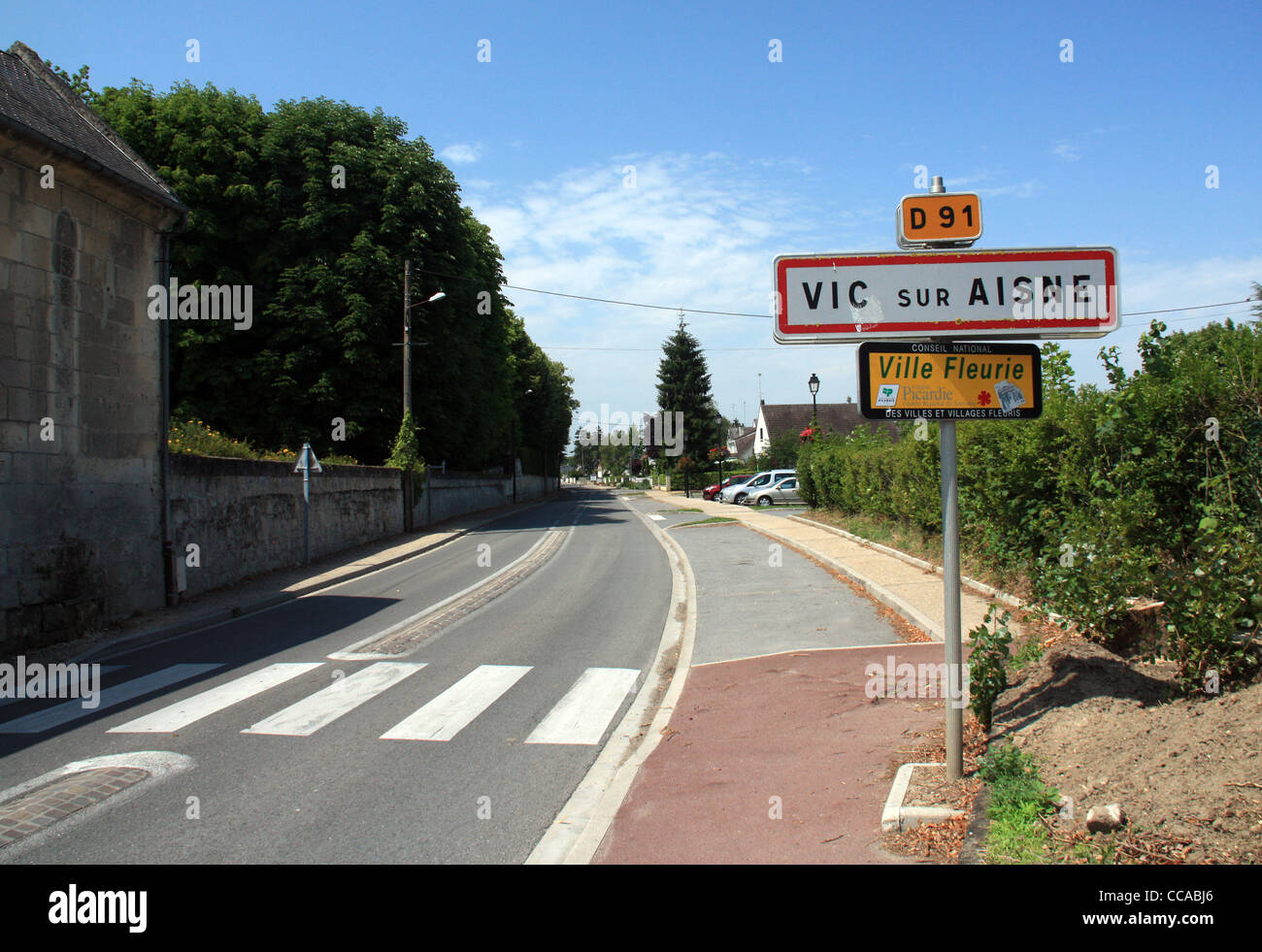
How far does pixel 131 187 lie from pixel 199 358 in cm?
1843

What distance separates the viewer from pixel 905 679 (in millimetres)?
7461

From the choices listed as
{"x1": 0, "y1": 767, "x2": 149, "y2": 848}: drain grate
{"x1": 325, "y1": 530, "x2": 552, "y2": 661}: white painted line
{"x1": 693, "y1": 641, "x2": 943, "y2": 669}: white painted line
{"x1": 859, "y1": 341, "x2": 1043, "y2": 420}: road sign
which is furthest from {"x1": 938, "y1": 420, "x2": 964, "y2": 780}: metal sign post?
{"x1": 325, "y1": 530, "x2": 552, "y2": 661}: white painted line

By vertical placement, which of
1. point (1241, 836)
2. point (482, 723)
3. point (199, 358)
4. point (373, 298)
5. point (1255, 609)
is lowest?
point (482, 723)

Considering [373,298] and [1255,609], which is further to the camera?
[373,298]

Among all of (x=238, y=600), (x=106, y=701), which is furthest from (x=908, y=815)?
(x=238, y=600)

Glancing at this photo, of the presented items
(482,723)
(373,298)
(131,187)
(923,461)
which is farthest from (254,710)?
(373,298)

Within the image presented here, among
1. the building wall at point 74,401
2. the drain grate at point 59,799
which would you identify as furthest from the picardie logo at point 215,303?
the drain grate at point 59,799

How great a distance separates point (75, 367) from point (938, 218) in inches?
425

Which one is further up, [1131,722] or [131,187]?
[131,187]

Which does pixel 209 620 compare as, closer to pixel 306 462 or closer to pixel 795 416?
pixel 306 462
